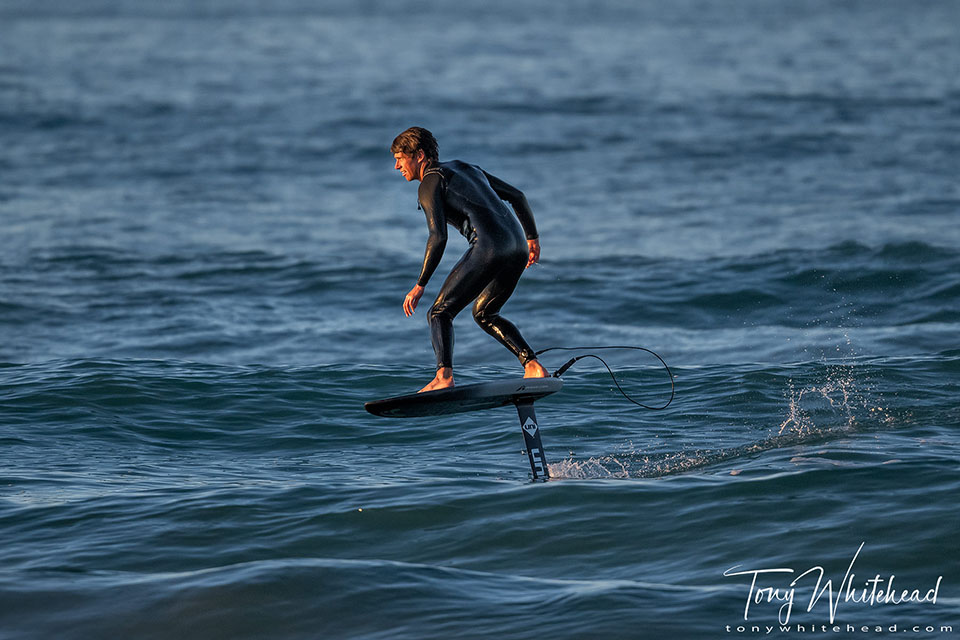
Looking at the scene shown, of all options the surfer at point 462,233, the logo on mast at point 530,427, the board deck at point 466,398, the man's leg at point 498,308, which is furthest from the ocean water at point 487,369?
the surfer at point 462,233

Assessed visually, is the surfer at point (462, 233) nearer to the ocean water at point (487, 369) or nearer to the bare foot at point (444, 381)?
the bare foot at point (444, 381)

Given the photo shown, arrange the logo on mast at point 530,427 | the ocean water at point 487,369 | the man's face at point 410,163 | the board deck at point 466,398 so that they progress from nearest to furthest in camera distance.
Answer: the ocean water at point 487,369 → the board deck at point 466,398 → the man's face at point 410,163 → the logo on mast at point 530,427

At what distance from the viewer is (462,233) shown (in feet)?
27.7

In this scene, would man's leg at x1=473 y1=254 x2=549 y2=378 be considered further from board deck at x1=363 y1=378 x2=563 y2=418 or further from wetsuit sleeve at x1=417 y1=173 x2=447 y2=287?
wetsuit sleeve at x1=417 y1=173 x2=447 y2=287

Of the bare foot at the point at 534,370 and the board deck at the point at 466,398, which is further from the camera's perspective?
the bare foot at the point at 534,370

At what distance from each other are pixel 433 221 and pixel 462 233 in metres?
0.23

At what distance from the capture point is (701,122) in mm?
34656

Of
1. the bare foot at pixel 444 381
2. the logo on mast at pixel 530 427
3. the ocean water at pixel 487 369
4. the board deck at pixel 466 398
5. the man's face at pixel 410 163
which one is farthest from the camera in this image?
the logo on mast at pixel 530 427

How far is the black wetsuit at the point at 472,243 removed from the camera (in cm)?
845

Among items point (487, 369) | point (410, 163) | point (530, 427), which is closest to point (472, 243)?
point (410, 163)

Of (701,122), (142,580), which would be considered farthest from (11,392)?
(701,122)

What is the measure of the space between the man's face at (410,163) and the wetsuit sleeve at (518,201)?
530 mm

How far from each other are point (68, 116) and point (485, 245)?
3263 centimetres

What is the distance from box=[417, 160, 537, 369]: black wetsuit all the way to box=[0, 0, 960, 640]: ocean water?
1361 millimetres
